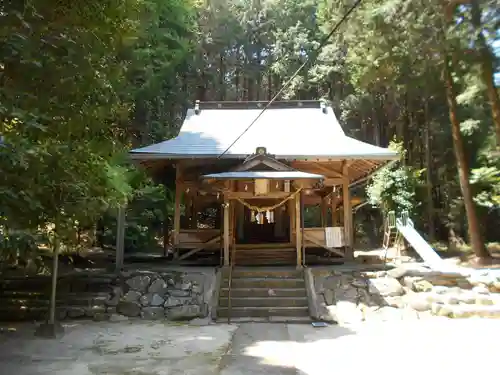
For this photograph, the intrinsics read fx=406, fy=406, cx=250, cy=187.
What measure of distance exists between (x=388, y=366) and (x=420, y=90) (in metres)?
16.0

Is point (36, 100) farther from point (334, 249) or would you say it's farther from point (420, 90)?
point (420, 90)

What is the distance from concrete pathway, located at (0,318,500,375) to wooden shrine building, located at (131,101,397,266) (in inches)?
115

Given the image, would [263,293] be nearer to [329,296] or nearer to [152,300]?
[329,296]

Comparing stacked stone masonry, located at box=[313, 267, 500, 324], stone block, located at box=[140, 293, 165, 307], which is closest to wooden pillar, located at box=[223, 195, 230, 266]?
stone block, located at box=[140, 293, 165, 307]

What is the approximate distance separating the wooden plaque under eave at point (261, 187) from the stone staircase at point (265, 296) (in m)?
1.74

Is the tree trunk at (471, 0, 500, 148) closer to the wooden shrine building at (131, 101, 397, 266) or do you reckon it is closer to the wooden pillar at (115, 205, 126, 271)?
the wooden shrine building at (131, 101, 397, 266)

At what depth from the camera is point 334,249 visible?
401 inches

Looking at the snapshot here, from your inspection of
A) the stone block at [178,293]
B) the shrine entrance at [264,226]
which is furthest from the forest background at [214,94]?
the shrine entrance at [264,226]

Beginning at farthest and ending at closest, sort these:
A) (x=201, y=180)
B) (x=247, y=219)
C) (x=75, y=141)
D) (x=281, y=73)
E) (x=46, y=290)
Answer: (x=281, y=73) < (x=247, y=219) < (x=201, y=180) < (x=46, y=290) < (x=75, y=141)

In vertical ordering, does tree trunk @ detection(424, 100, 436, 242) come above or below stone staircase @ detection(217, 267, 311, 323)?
above

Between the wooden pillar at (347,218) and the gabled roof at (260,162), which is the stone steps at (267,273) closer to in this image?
the wooden pillar at (347,218)

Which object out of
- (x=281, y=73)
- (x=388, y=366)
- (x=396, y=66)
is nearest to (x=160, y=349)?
(x=388, y=366)

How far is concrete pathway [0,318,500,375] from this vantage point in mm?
4676

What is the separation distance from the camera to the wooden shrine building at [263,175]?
9.45 meters
